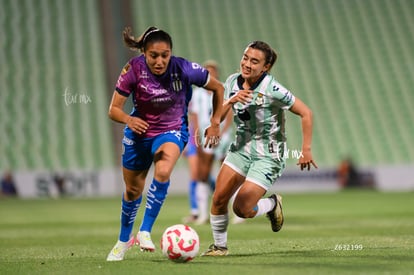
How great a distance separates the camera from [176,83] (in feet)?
23.5

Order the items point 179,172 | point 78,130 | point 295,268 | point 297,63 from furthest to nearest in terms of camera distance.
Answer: point 297,63 < point 78,130 < point 179,172 < point 295,268

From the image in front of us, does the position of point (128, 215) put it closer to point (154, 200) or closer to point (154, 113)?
point (154, 200)

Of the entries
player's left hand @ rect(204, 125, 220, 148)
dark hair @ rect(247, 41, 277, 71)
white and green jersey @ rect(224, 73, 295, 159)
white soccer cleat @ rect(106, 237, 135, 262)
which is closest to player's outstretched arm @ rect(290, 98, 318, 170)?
white and green jersey @ rect(224, 73, 295, 159)

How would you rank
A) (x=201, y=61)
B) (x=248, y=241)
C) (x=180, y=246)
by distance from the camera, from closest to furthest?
(x=180, y=246) → (x=248, y=241) → (x=201, y=61)

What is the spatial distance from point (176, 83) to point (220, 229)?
4.67ft

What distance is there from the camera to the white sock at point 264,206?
7647 mm

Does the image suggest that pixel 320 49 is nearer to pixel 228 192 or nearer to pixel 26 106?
pixel 26 106

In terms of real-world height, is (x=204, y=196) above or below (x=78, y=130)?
below

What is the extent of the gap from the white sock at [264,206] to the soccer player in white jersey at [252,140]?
0.01 meters

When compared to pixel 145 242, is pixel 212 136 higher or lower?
higher

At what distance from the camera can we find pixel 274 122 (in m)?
7.53

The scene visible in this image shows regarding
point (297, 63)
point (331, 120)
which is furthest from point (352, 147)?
point (297, 63)

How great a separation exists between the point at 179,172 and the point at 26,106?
19.7 ft

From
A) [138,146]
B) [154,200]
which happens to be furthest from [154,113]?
[154,200]
